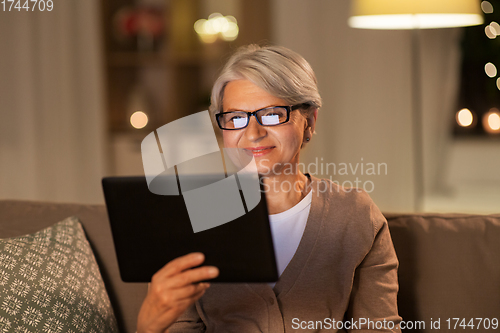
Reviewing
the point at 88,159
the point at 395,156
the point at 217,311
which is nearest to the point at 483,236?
the point at 217,311

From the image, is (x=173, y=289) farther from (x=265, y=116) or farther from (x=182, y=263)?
(x=265, y=116)

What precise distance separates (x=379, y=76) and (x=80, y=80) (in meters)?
1.80

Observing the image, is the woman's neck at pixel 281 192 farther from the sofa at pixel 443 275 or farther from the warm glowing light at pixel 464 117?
the warm glowing light at pixel 464 117

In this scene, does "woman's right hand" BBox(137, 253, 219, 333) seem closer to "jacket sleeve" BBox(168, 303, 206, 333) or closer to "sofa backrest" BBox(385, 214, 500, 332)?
"jacket sleeve" BBox(168, 303, 206, 333)

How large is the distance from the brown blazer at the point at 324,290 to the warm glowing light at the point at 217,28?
2.20 meters

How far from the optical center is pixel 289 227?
3.68ft

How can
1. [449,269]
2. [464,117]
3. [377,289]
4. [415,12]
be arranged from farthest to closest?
[464,117] → [415,12] → [449,269] → [377,289]

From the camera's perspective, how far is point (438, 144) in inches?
108

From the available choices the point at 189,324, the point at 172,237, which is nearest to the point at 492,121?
the point at 189,324

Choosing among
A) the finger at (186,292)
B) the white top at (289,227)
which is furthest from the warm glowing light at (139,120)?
the finger at (186,292)

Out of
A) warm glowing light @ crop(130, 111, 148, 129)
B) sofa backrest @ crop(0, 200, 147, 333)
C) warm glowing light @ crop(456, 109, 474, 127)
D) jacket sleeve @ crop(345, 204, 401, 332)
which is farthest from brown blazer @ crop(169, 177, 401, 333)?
warm glowing light @ crop(130, 111, 148, 129)

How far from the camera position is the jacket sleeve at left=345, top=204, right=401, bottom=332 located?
103cm

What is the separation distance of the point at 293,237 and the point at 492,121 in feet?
6.73

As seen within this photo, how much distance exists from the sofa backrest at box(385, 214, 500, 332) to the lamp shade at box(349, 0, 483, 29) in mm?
1225
